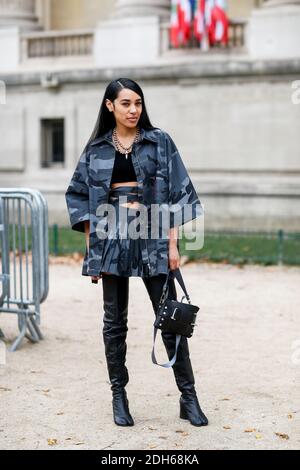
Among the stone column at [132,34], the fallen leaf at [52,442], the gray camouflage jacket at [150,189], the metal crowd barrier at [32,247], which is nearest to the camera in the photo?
the fallen leaf at [52,442]

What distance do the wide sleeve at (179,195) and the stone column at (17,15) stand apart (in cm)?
1933


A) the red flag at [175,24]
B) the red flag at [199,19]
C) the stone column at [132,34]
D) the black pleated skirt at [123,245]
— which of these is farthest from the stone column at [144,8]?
the black pleated skirt at [123,245]

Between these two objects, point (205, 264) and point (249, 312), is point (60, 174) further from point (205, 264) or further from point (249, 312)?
point (249, 312)

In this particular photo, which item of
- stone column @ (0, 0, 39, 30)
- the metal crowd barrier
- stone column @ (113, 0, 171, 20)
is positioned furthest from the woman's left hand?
stone column @ (0, 0, 39, 30)

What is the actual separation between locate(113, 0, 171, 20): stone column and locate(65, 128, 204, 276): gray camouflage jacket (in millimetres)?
16890

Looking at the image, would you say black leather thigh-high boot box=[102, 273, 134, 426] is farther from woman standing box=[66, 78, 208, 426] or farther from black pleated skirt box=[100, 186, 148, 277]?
black pleated skirt box=[100, 186, 148, 277]

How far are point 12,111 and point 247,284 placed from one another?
41.8 ft

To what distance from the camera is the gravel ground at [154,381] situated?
5387 millimetres

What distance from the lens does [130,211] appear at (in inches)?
220

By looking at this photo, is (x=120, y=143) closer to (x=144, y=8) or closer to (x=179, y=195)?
(x=179, y=195)

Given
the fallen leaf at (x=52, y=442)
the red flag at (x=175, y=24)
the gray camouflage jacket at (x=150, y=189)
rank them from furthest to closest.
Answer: the red flag at (x=175, y=24) → the gray camouflage jacket at (x=150, y=189) → the fallen leaf at (x=52, y=442)

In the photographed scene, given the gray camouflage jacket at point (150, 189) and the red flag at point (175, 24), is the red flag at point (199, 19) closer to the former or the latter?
the red flag at point (175, 24)

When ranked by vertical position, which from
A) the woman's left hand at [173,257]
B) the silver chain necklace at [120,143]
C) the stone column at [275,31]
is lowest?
the woman's left hand at [173,257]

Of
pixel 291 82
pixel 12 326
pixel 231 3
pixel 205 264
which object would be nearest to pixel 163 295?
pixel 12 326
